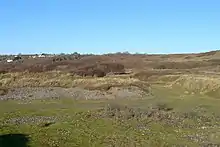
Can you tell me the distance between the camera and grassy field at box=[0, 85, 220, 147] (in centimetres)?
2500

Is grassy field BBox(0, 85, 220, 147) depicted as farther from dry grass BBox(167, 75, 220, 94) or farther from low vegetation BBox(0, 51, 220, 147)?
dry grass BBox(167, 75, 220, 94)

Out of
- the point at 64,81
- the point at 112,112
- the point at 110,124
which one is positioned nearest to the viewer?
the point at 110,124

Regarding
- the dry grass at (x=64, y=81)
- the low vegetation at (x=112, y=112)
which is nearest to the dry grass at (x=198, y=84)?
the low vegetation at (x=112, y=112)

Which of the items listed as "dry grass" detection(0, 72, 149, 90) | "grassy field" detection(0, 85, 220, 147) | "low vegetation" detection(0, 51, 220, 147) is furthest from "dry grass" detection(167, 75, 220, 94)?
"dry grass" detection(0, 72, 149, 90)

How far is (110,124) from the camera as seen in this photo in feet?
102

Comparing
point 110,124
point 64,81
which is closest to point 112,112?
point 110,124

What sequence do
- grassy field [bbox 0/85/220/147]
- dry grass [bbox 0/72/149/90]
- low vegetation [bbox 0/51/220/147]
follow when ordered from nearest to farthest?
grassy field [bbox 0/85/220/147]
low vegetation [bbox 0/51/220/147]
dry grass [bbox 0/72/149/90]

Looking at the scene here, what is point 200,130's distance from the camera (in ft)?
94.5

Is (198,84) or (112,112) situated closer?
(112,112)

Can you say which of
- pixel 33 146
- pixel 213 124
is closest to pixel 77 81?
pixel 213 124

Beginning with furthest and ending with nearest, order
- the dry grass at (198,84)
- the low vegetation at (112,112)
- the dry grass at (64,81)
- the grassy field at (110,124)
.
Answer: the dry grass at (64,81)
the dry grass at (198,84)
the low vegetation at (112,112)
the grassy field at (110,124)

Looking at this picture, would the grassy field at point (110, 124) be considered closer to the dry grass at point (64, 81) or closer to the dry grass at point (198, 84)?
the dry grass at point (198, 84)

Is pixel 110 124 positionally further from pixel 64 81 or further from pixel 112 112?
pixel 64 81

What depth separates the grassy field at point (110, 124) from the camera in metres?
25.0
